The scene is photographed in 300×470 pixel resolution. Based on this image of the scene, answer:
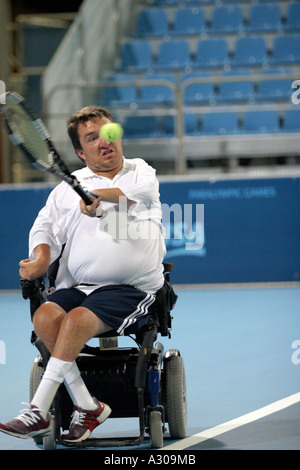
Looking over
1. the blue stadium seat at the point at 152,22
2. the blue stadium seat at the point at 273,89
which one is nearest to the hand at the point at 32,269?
the blue stadium seat at the point at 273,89

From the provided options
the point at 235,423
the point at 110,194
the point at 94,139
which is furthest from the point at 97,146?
the point at 235,423

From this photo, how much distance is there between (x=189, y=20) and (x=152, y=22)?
23.4 inches

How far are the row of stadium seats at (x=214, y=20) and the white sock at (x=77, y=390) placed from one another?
1099 centimetres

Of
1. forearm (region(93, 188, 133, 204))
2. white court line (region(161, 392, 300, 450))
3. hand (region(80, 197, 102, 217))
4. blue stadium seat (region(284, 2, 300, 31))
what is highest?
blue stadium seat (region(284, 2, 300, 31))

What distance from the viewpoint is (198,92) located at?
1278 cm

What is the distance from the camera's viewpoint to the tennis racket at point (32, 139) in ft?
12.5

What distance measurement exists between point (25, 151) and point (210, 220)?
5698 millimetres

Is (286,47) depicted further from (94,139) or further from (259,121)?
(94,139)

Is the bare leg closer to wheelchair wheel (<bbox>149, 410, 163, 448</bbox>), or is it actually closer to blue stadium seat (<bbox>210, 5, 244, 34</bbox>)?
wheelchair wheel (<bbox>149, 410, 163, 448</bbox>)

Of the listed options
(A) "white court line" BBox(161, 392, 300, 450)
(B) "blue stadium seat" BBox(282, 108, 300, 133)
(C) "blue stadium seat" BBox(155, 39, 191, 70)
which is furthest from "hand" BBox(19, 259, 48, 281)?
(C) "blue stadium seat" BBox(155, 39, 191, 70)

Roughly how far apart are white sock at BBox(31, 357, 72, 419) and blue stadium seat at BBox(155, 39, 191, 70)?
1031 cm

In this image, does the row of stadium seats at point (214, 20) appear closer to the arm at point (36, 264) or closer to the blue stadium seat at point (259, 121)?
the blue stadium seat at point (259, 121)

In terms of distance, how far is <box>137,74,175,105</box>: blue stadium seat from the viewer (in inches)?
488

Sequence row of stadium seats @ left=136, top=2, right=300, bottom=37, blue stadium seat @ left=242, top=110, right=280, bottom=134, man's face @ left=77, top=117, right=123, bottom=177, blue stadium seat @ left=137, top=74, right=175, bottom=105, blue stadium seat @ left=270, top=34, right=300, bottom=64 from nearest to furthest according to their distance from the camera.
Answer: man's face @ left=77, top=117, right=123, bottom=177, blue stadium seat @ left=242, top=110, right=280, bottom=134, blue stadium seat @ left=137, top=74, right=175, bottom=105, blue stadium seat @ left=270, top=34, right=300, bottom=64, row of stadium seats @ left=136, top=2, right=300, bottom=37
